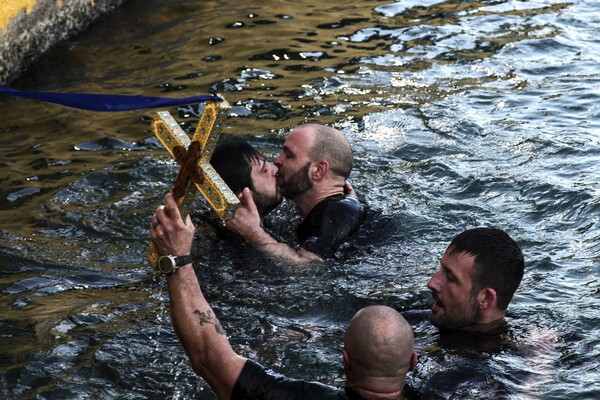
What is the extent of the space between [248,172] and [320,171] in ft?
2.10

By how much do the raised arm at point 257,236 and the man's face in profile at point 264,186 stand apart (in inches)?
24.5

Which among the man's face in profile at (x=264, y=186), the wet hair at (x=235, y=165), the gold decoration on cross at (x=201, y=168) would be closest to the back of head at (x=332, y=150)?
the man's face in profile at (x=264, y=186)

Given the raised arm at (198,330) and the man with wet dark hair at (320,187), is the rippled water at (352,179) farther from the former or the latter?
the raised arm at (198,330)

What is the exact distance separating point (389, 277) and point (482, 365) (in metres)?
1.83

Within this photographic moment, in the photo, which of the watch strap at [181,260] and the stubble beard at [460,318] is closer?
the watch strap at [181,260]

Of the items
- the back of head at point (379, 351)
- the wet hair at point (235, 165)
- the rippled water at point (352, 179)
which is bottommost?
the rippled water at point (352, 179)

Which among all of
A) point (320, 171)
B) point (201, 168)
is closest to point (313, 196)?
point (320, 171)

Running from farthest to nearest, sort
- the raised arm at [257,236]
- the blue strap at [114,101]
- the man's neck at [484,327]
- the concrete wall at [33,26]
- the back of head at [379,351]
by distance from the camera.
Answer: the concrete wall at [33,26] → the raised arm at [257,236] → the man's neck at [484,327] → the blue strap at [114,101] → the back of head at [379,351]

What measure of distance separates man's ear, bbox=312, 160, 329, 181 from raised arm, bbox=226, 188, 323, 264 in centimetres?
77

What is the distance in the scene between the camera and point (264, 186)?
847cm

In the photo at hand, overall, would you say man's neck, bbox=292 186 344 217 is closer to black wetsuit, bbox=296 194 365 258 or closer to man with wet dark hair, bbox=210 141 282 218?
black wetsuit, bbox=296 194 365 258

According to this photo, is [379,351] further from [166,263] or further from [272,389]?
[166,263]

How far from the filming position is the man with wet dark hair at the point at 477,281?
21.9 feet

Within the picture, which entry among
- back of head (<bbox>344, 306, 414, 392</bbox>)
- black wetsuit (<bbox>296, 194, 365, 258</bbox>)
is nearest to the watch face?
back of head (<bbox>344, 306, 414, 392</bbox>)
